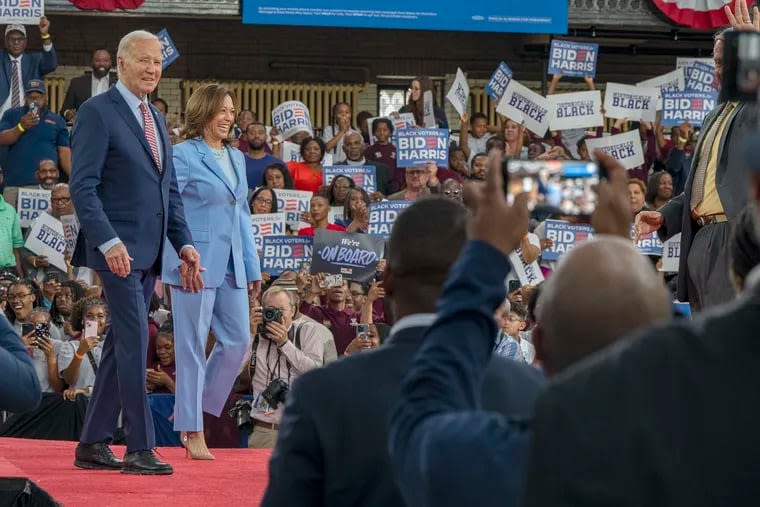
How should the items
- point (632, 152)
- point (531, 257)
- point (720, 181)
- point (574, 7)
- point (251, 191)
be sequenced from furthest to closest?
point (574, 7)
point (632, 152)
point (251, 191)
point (531, 257)
point (720, 181)

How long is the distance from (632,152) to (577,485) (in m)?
11.9

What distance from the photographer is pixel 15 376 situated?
2645mm

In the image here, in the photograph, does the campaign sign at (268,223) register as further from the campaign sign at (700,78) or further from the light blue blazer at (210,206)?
the campaign sign at (700,78)

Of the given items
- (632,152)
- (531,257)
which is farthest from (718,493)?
(632,152)

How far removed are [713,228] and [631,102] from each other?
328 inches

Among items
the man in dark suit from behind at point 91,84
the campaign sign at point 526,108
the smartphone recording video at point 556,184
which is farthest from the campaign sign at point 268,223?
the smartphone recording video at point 556,184

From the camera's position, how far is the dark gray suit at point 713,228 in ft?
17.4

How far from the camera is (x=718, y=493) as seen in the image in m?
1.25

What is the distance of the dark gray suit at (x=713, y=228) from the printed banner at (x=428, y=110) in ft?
27.6

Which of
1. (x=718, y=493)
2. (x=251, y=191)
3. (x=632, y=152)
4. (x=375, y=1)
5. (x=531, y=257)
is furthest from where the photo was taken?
(x=375, y=1)

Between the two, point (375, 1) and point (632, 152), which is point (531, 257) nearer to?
point (632, 152)

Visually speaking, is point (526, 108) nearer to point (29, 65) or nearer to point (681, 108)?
point (681, 108)

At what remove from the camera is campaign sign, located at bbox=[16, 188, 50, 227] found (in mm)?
11281

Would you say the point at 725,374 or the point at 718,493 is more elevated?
the point at 725,374
